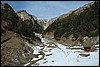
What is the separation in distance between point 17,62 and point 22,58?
2.89m

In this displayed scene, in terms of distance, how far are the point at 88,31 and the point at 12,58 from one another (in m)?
43.6

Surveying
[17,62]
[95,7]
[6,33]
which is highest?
[95,7]

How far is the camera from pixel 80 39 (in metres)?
74.3

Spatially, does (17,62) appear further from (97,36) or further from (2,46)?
(97,36)

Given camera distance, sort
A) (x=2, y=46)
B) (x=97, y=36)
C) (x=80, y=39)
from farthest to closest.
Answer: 1. (x=80, y=39)
2. (x=97, y=36)
3. (x=2, y=46)

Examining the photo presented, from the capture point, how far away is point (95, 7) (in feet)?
281

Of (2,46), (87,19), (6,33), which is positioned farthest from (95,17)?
(2,46)

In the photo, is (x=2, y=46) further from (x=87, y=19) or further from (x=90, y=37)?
(x=87, y=19)

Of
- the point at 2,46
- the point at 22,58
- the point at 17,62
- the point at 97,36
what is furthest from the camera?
the point at 97,36

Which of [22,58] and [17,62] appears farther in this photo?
[22,58]

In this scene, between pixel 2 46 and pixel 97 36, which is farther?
pixel 97 36

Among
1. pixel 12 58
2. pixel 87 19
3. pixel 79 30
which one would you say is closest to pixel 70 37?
pixel 79 30

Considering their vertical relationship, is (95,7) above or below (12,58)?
above

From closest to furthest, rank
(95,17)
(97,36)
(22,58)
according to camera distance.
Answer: (22,58), (97,36), (95,17)
